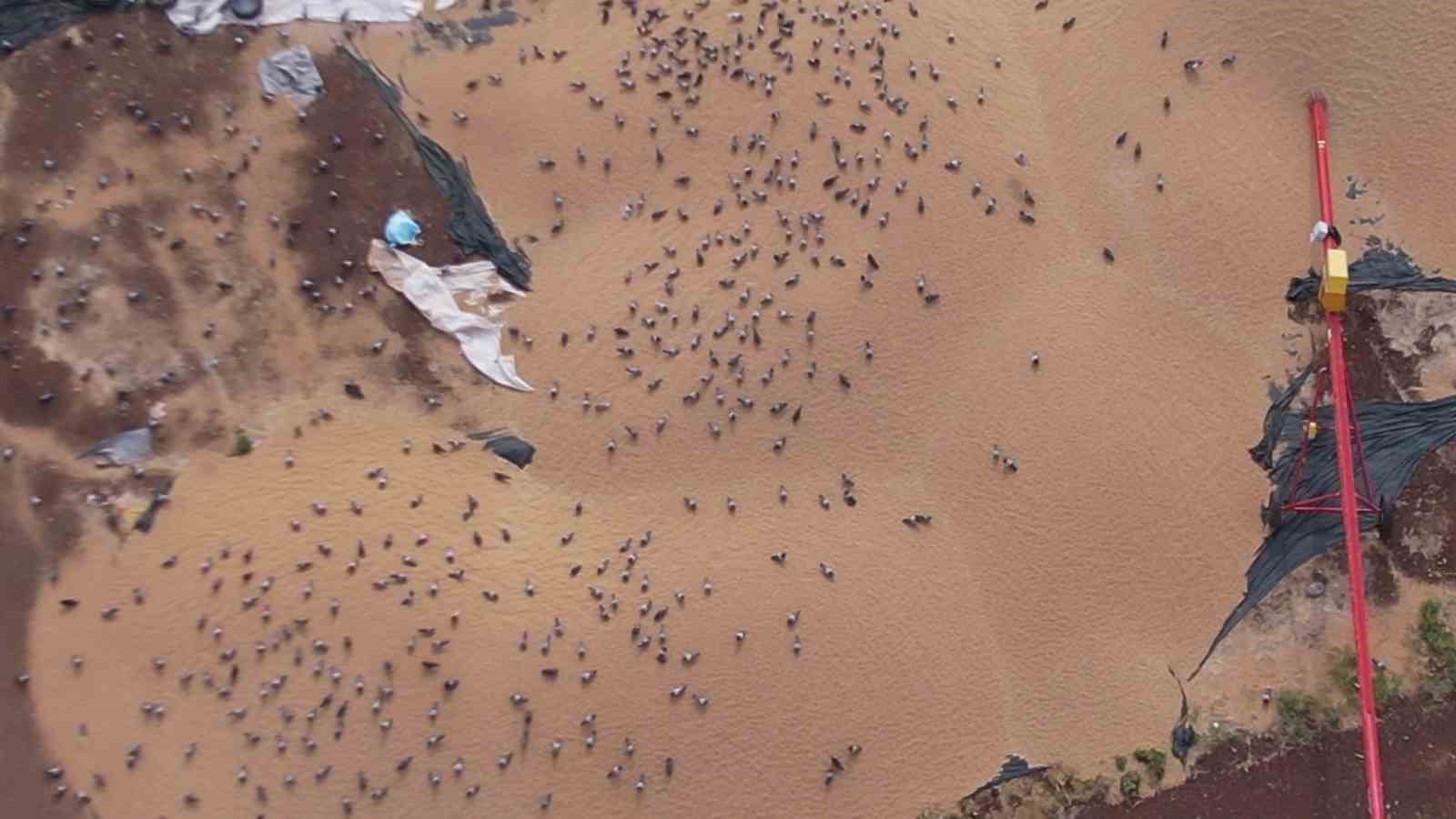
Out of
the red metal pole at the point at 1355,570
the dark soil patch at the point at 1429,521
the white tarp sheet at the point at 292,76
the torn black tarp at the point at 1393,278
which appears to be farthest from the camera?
the torn black tarp at the point at 1393,278

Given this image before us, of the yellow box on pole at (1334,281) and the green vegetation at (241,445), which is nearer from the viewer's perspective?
the yellow box on pole at (1334,281)

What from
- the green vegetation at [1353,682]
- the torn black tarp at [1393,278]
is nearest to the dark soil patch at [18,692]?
the green vegetation at [1353,682]

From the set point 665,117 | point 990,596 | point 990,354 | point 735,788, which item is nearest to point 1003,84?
point 990,354

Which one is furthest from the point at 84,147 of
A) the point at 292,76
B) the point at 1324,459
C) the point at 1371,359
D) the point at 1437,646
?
the point at 1437,646

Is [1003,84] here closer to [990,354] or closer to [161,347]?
[990,354]

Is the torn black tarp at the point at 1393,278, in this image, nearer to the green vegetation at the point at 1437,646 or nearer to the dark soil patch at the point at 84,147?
the green vegetation at the point at 1437,646
